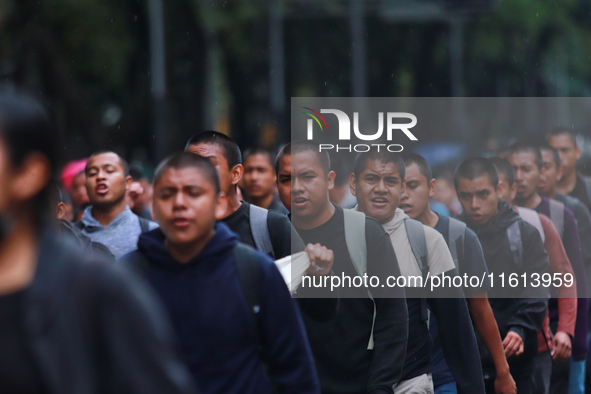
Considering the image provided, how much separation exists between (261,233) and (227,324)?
128 cm

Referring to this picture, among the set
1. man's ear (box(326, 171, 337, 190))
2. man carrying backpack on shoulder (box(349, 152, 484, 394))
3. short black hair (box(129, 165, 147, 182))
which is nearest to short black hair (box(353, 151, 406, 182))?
man carrying backpack on shoulder (box(349, 152, 484, 394))

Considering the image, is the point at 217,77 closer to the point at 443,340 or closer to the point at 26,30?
the point at 26,30

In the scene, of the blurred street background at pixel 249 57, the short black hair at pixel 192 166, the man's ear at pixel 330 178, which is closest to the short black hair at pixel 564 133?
the man's ear at pixel 330 178

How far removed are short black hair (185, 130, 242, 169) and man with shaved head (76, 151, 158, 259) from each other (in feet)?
Answer: 3.21

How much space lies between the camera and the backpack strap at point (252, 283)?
287cm

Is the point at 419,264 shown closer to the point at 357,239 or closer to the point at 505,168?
the point at 357,239

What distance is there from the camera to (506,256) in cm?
472

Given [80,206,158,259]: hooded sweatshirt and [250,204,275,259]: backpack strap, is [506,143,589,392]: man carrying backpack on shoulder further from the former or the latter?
[80,206,158,259]: hooded sweatshirt

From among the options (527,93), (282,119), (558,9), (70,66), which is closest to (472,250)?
(70,66)

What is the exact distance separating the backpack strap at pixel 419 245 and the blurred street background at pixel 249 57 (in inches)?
297

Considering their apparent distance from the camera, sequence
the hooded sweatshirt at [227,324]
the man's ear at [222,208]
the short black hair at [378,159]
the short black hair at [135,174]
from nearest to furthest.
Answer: the hooded sweatshirt at [227,324], the man's ear at [222,208], the short black hair at [378,159], the short black hair at [135,174]

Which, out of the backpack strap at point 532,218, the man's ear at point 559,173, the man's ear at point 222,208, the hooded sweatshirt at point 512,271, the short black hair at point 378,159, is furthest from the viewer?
the man's ear at point 559,173

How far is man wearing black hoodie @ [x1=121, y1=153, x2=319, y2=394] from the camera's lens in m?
2.81

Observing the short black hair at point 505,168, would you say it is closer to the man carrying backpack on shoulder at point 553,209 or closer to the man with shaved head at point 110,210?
the man carrying backpack on shoulder at point 553,209
